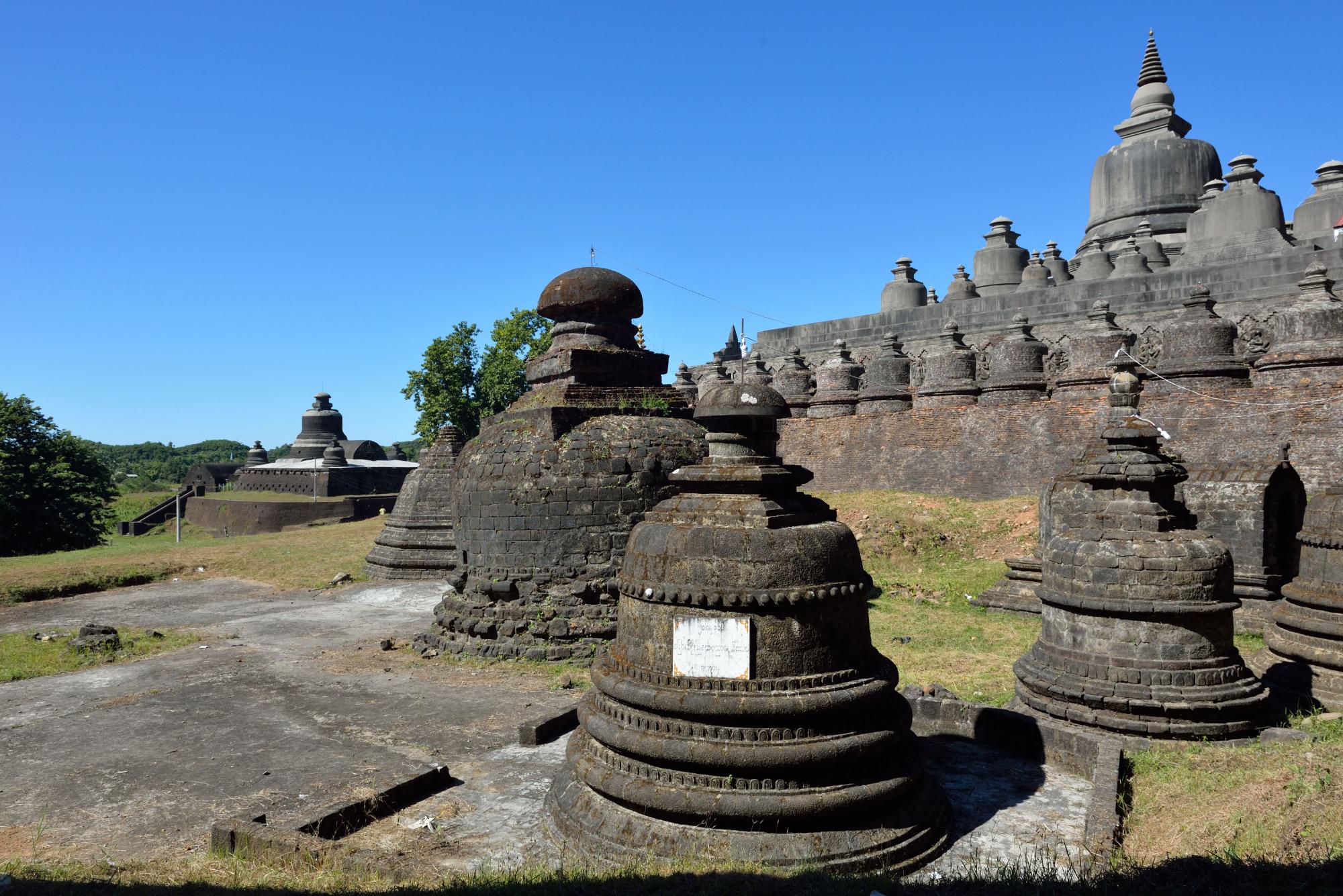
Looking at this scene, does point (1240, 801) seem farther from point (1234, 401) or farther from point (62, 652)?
point (62, 652)

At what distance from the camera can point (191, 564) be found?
1922cm

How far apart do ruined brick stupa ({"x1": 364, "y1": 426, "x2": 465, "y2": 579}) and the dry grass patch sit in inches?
36.5

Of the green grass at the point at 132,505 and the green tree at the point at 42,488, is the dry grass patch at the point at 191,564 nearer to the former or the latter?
the green tree at the point at 42,488

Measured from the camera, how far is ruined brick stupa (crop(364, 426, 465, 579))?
58.4 ft

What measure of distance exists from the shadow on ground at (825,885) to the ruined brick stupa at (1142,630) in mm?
2930

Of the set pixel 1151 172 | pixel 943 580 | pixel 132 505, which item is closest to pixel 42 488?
pixel 132 505

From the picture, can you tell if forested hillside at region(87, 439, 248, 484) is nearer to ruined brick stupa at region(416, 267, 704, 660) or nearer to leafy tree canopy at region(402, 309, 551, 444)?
leafy tree canopy at region(402, 309, 551, 444)

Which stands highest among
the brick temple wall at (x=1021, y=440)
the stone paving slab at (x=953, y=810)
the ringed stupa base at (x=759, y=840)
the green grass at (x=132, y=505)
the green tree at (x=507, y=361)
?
the green tree at (x=507, y=361)

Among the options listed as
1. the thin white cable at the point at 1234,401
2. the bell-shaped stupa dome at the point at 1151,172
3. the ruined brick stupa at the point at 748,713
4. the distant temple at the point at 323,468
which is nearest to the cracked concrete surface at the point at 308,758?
the ruined brick stupa at the point at 748,713

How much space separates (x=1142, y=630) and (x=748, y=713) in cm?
400

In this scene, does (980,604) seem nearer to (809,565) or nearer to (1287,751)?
(1287,751)

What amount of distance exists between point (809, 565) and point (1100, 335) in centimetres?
1453

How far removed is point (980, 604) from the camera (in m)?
13.6

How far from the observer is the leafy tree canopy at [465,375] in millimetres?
35344
